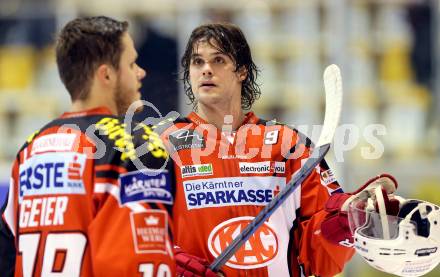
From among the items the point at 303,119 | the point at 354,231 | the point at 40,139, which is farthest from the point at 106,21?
the point at 303,119

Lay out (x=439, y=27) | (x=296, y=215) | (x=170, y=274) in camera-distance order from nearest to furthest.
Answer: (x=170, y=274), (x=296, y=215), (x=439, y=27)

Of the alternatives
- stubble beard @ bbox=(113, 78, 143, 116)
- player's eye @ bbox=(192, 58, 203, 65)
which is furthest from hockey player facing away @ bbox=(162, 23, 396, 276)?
stubble beard @ bbox=(113, 78, 143, 116)

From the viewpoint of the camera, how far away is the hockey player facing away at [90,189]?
234 cm

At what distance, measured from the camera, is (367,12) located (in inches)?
268

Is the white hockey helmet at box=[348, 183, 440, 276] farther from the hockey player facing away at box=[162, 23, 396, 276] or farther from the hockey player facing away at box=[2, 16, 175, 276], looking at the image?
the hockey player facing away at box=[2, 16, 175, 276]

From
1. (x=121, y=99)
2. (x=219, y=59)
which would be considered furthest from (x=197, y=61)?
(x=121, y=99)

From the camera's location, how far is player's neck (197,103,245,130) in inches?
121

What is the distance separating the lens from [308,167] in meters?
2.81

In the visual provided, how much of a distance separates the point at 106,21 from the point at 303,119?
405 cm

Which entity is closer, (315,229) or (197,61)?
(315,229)

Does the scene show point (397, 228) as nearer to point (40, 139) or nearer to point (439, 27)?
point (40, 139)

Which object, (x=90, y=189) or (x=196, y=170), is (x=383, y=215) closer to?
(x=196, y=170)

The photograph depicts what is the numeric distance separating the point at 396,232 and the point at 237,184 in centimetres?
53

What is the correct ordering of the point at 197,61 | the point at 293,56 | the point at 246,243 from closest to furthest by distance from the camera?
the point at 246,243
the point at 197,61
the point at 293,56
